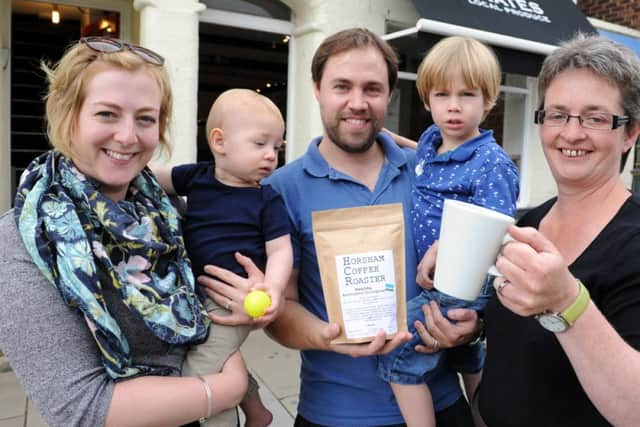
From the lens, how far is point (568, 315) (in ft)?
3.47

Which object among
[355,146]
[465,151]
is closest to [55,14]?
[355,146]

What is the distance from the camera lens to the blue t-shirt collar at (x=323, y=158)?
6.44 ft

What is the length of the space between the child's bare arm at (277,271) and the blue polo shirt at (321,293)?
168 millimetres

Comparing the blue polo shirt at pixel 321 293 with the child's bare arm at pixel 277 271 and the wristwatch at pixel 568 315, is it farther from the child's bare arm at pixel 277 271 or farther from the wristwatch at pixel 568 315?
the wristwatch at pixel 568 315

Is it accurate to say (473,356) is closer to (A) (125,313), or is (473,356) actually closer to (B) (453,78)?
(B) (453,78)

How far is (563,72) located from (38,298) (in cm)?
143

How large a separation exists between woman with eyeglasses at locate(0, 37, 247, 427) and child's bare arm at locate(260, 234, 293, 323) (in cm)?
20

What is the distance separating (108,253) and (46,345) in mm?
252

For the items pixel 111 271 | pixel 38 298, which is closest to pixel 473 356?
pixel 111 271

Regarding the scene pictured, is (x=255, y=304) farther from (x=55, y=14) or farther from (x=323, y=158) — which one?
(x=55, y=14)

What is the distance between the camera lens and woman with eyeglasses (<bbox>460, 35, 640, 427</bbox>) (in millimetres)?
1057

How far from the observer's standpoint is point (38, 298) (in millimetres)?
1179

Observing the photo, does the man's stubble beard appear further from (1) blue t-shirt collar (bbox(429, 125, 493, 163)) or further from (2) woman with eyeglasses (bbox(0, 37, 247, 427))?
(2) woman with eyeglasses (bbox(0, 37, 247, 427))

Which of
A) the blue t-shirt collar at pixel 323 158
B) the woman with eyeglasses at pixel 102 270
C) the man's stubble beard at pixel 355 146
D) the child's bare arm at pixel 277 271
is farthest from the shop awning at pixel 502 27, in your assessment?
the woman with eyeglasses at pixel 102 270
